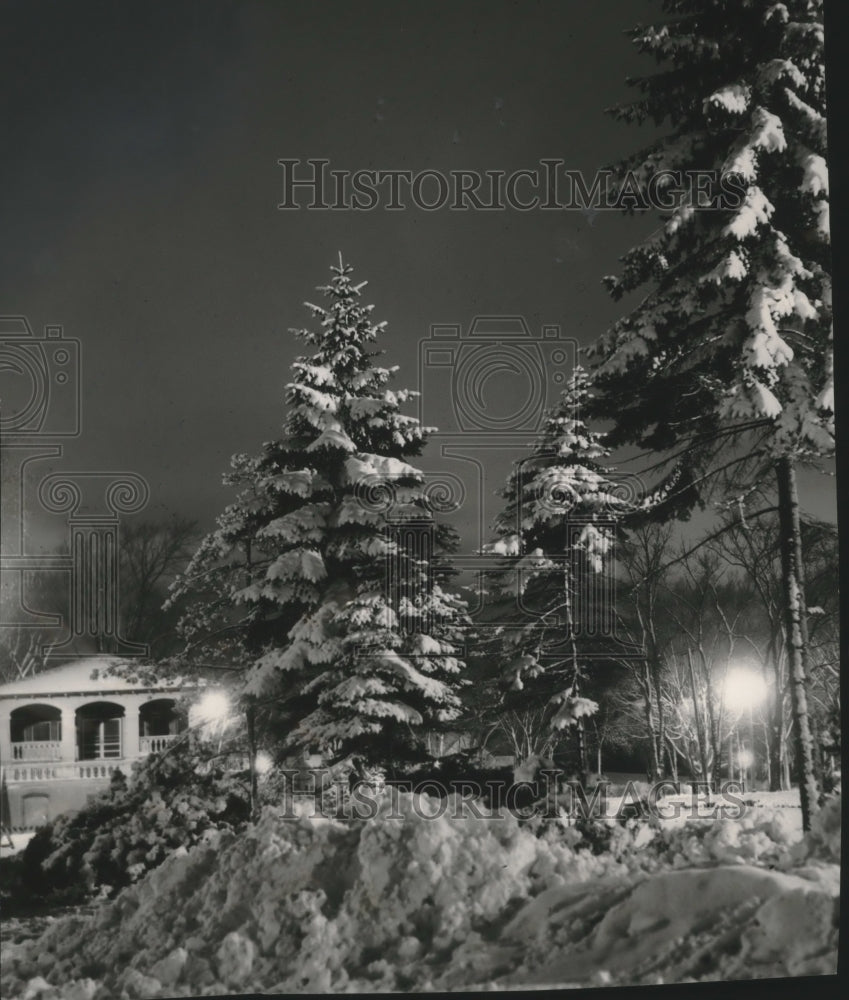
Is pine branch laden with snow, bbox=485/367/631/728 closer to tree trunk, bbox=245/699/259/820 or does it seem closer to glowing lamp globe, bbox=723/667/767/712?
glowing lamp globe, bbox=723/667/767/712

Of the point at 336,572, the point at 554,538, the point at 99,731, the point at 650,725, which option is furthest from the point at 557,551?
the point at 99,731

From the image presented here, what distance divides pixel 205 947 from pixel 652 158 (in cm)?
486

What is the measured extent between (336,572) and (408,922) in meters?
1.86

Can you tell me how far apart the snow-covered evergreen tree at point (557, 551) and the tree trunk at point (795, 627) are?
988 millimetres

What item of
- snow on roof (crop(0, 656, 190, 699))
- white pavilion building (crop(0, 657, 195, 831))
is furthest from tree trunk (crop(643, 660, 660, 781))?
snow on roof (crop(0, 656, 190, 699))

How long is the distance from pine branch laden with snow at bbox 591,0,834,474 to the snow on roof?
3.02 m

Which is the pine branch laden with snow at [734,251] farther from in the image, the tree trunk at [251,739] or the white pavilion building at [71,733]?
the white pavilion building at [71,733]

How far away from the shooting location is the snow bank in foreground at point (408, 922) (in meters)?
5.02

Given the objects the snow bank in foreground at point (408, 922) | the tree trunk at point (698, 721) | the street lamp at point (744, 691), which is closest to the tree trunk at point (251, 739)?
the snow bank in foreground at point (408, 922)

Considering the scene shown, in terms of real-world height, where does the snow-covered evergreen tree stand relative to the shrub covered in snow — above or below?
above

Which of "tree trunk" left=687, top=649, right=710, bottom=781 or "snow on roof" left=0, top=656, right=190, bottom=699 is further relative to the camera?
"tree trunk" left=687, top=649, right=710, bottom=781

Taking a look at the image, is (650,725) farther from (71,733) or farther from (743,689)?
(71,733)

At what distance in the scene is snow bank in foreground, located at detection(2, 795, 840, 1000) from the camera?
5016 millimetres

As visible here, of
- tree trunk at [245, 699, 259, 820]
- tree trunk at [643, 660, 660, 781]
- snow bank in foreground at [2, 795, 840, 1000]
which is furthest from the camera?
tree trunk at [643, 660, 660, 781]
